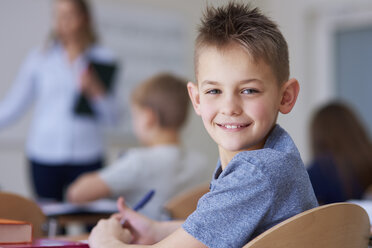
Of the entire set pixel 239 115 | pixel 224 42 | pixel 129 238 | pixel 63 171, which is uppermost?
pixel 224 42

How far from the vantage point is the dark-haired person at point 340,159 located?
108 inches

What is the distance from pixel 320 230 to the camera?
2.72ft

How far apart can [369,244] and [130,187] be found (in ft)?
3.98

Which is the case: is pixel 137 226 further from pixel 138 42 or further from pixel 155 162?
pixel 138 42

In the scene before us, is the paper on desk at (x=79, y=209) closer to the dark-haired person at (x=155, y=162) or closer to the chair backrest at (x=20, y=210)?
the dark-haired person at (x=155, y=162)

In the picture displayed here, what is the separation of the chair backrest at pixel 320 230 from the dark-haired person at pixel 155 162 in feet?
4.07

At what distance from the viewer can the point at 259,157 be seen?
852 mm

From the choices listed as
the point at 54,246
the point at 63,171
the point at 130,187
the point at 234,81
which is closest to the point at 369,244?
the point at 234,81

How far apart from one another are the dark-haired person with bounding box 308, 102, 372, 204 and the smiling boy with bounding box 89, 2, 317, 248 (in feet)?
6.07

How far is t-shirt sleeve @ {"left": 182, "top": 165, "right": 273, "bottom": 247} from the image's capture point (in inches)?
32.9

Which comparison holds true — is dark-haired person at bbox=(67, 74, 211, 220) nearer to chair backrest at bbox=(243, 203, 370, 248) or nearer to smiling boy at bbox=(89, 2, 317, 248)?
smiling boy at bbox=(89, 2, 317, 248)

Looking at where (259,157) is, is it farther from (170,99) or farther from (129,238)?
(170,99)

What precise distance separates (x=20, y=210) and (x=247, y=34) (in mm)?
779

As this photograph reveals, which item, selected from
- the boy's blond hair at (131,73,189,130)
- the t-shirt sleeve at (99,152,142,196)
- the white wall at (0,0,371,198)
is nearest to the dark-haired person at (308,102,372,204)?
the boy's blond hair at (131,73,189,130)
